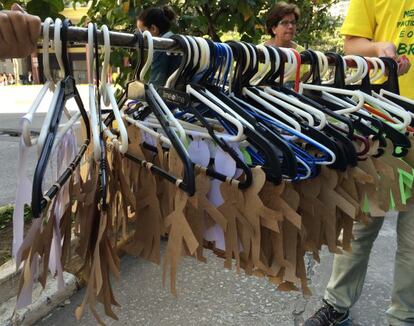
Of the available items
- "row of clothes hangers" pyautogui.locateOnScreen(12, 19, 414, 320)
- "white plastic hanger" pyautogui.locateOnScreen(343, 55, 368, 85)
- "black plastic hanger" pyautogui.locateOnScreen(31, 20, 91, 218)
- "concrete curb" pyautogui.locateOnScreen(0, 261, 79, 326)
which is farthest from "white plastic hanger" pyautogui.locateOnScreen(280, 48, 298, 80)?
"concrete curb" pyautogui.locateOnScreen(0, 261, 79, 326)

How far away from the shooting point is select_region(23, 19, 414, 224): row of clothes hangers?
0.97m

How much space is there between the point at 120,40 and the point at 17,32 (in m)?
0.24

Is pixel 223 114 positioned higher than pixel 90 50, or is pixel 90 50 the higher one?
pixel 90 50

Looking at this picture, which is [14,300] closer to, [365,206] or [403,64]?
[365,206]

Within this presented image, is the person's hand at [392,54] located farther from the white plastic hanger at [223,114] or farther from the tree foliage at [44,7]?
the tree foliage at [44,7]

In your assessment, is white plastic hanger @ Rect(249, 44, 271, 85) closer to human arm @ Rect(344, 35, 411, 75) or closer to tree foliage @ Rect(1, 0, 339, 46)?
Answer: human arm @ Rect(344, 35, 411, 75)

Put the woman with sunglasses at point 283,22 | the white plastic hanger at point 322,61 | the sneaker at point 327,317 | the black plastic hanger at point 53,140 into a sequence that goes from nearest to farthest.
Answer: the black plastic hanger at point 53,140
the white plastic hanger at point 322,61
the sneaker at point 327,317
the woman with sunglasses at point 283,22

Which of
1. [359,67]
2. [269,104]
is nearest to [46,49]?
[269,104]

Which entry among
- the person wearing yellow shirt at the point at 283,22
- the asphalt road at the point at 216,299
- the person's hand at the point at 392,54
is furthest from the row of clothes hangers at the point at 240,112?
the person wearing yellow shirt at the point at 283,22

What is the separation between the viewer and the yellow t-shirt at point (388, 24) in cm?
175

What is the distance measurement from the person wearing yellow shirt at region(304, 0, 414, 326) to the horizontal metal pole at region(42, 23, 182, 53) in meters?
0.97

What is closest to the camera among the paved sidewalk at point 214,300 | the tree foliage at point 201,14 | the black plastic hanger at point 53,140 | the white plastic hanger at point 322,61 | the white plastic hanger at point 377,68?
the black plastic hanger at point 53,140

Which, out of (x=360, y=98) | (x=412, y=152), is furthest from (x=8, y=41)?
(x=412, y=152)

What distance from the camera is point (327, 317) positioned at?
216cm
